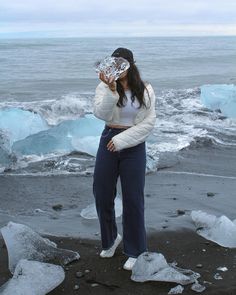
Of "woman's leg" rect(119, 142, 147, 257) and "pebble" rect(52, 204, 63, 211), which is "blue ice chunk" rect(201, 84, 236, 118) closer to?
"pebble" rect(52, 204, 63, 211)

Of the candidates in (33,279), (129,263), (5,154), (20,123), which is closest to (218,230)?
(129,263)

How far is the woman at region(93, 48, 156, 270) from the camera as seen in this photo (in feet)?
13.3

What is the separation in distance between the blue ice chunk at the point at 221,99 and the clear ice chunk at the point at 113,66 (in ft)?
33.3

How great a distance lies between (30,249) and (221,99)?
1157 centimetres

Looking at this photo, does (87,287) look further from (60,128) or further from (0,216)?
(60,128)

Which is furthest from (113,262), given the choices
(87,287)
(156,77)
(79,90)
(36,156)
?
(156,77)

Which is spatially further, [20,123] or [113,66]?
[20,123]

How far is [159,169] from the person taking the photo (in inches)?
324

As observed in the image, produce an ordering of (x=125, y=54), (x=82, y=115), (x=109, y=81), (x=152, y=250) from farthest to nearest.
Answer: (x=82, y=115), (x=152, y=250), (x=125, y=54), (x=109, y=81)

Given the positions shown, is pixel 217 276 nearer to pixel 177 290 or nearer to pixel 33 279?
pixel 177 290

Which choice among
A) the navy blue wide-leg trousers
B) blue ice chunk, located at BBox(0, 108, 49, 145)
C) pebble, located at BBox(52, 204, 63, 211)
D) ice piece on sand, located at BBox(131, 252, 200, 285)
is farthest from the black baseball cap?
blue ice chunk, located at BBox(0, 108, 49, 145)

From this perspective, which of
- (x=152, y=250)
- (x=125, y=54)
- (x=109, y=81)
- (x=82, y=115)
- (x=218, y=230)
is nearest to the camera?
(x=109, y=81)

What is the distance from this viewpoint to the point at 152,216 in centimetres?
584

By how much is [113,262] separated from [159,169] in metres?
3.88
